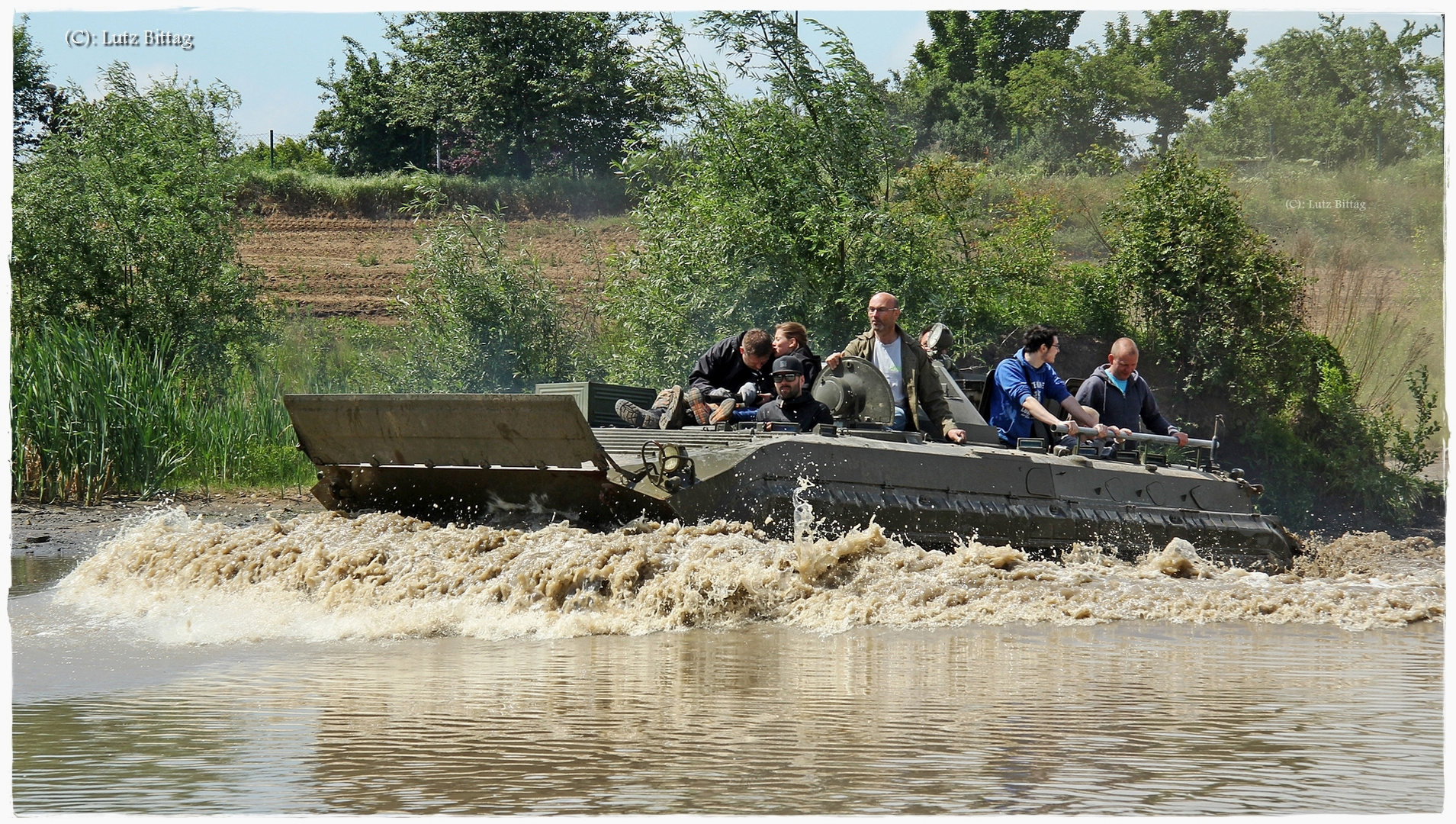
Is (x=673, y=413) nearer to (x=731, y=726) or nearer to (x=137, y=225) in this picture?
(x=731, y=726)

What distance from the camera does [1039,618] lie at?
8.01 metres

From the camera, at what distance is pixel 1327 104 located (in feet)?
103

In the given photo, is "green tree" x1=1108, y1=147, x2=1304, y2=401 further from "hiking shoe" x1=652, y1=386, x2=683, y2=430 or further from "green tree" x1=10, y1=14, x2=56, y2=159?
"green tree" x1=10, y1=14, x2=56, y2=159

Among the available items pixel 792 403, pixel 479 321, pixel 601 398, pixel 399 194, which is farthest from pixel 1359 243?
pixel 399 194

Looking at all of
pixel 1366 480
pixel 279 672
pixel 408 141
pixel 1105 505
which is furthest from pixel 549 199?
pixel 279 672

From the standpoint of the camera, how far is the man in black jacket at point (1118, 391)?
427 inches

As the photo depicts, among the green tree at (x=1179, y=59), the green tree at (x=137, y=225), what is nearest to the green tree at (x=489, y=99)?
the green tree at (x=137, y=225)

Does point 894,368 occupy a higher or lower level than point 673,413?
higher

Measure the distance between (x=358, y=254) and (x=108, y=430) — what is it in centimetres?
2453

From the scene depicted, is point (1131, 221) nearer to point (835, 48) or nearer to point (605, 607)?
point (835, 48)

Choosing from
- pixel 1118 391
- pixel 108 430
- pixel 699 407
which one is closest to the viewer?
pixel 699 407

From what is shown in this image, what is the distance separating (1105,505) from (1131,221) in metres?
9.98

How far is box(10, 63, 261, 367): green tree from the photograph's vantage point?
17844 mm

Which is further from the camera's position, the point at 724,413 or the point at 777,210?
the point at 777,210
